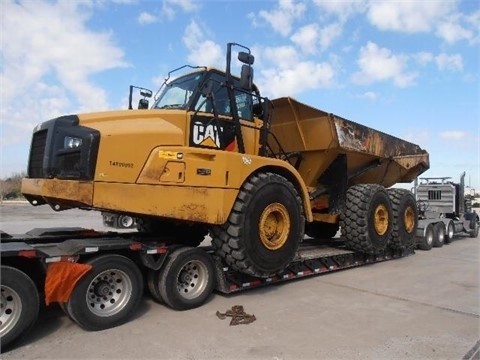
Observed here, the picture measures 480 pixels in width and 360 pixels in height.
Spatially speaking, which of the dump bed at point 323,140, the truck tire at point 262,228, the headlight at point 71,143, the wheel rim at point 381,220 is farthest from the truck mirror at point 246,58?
the wheel rim at point 381,220

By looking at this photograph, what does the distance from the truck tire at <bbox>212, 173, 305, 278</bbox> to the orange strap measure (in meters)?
2.00

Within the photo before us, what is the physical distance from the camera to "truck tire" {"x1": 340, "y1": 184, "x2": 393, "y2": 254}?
335 inches

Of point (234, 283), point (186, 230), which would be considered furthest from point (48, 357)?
point (186, 230)

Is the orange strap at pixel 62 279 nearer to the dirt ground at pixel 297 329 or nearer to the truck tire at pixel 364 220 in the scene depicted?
the dirt ground at pixel 297 329

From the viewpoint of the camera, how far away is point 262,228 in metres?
6.27

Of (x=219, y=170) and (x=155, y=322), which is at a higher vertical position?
(x=219, y=170)

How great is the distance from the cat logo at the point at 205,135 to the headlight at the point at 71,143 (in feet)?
4.94

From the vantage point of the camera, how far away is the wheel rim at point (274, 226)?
6.28 meters

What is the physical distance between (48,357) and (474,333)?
459cm

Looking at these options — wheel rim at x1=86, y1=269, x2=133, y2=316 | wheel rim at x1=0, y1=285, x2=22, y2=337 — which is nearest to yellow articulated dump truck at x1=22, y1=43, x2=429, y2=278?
wheel rim at x1=86, y1=269, x2=133, y2=316

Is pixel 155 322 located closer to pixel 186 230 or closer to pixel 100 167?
pixel 100 167

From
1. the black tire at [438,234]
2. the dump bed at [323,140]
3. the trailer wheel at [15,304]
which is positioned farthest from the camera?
the black tire at [438,234]

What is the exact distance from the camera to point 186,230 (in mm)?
7457

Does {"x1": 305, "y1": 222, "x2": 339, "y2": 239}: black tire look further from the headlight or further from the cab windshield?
the headlight
